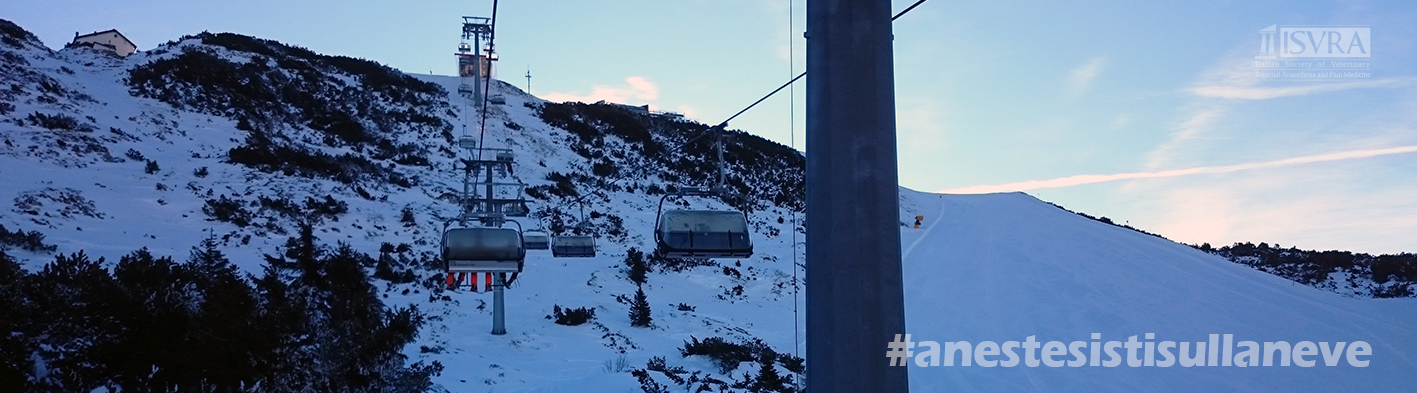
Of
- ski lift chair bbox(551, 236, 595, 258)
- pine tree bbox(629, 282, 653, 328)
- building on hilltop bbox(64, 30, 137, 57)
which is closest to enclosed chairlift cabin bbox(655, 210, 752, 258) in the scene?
ski lift chair bbox(551, 236, 595, 258)

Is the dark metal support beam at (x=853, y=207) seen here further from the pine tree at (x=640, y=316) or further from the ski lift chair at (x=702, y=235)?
the pine tree at (x=640, y=316)

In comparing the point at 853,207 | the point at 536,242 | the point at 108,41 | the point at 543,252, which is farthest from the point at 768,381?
the point at 108,41

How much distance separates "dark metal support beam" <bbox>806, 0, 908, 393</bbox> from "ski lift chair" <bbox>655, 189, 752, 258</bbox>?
601 centimetres

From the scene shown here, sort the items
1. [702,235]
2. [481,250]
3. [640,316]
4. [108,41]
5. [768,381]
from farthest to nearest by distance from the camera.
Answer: [108,41] → [640,316] → [768,381] → [481,250] → [702,235]

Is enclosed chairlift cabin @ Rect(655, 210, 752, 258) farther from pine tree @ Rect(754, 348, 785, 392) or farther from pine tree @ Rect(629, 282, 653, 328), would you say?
pine tree @ Rect(629, 282, 653, 328)

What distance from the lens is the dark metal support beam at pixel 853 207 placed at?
3.21 meters

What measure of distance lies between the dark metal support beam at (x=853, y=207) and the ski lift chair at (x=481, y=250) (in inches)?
382

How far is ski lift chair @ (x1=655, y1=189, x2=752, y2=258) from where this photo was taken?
9531 millimetres

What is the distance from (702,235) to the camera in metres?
9.70

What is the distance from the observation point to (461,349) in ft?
53.7

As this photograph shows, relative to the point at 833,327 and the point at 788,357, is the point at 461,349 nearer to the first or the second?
the point at 788,357

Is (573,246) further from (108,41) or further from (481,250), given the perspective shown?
(108,41)

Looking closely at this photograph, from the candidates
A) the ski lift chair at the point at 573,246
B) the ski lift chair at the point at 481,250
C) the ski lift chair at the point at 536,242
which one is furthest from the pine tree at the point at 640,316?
the ski lift chair at the point at 481,250

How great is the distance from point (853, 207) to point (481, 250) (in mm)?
10005
